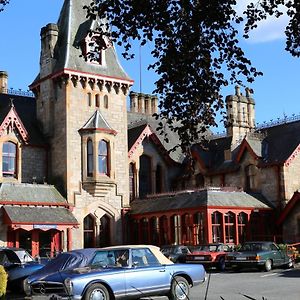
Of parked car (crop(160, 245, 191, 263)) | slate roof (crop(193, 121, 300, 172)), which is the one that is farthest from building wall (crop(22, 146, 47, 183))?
parked car (crop(160, 245, 191, 263))

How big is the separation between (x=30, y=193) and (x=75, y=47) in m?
10.1

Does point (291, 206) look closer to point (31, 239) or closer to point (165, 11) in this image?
point (31, 239)

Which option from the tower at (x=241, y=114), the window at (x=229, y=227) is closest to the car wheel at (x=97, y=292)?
the window at (x=229, y=227)

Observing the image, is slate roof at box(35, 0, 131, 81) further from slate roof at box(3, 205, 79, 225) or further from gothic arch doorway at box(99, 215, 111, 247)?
gothic arch doorway at box(99, 215, 111, 247)

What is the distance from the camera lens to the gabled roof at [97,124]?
38.3 m

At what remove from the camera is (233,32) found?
29.4ft

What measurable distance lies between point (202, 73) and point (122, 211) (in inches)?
1230

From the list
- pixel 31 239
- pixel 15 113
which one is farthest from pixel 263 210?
pixel 15 113

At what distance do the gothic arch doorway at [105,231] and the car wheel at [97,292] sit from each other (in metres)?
24.4

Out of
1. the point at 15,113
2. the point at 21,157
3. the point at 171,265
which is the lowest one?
the point at 171,265

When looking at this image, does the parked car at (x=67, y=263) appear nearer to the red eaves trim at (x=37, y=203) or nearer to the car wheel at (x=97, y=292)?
the car wheel at (x=97, y=292)

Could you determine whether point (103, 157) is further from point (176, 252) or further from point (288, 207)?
point (288, 207)

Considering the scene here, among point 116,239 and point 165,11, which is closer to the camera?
point 165,11

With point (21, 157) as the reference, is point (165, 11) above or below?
below
